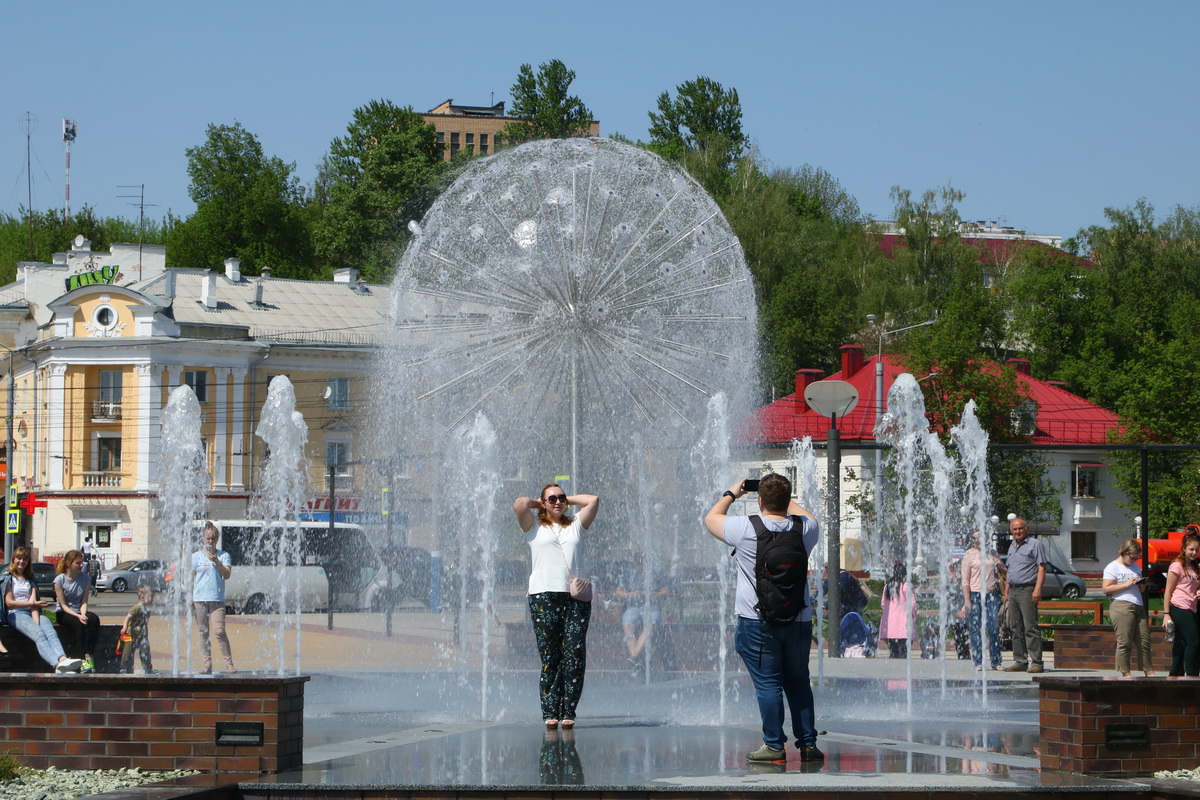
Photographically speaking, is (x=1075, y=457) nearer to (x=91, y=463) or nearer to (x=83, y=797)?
(x=91, y=463)

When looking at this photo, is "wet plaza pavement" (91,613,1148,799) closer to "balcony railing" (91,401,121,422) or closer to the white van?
the white van

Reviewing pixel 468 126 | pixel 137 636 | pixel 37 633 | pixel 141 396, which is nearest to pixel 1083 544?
pixel 141 396

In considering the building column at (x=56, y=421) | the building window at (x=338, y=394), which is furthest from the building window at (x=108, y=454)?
the building window at (x=338, y=394)

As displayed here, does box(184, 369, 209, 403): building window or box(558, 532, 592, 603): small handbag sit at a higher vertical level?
box(184, 369, 209, 403): building window

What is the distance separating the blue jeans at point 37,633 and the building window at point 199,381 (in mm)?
44207

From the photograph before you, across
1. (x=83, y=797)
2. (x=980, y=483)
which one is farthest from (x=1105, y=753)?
(x=980, y=483)

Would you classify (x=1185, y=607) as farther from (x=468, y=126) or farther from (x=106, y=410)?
(x=468, y=126)

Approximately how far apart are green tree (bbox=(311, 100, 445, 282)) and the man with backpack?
5872 cm

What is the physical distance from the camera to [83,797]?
6207 millimetres

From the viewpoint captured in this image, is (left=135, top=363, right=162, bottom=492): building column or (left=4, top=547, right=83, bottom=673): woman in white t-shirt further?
(left=135, top=363, right=162, bottom=492): building column

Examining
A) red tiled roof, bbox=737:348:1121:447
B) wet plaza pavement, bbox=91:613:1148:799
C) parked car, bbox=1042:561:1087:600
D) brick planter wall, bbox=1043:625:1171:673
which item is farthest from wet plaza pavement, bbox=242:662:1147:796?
red tiled roof, bbox=737:348:1121:447

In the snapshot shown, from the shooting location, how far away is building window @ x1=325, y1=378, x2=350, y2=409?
58.4 m

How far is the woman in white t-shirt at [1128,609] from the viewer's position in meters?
12.5

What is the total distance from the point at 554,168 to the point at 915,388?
606 centimetres
